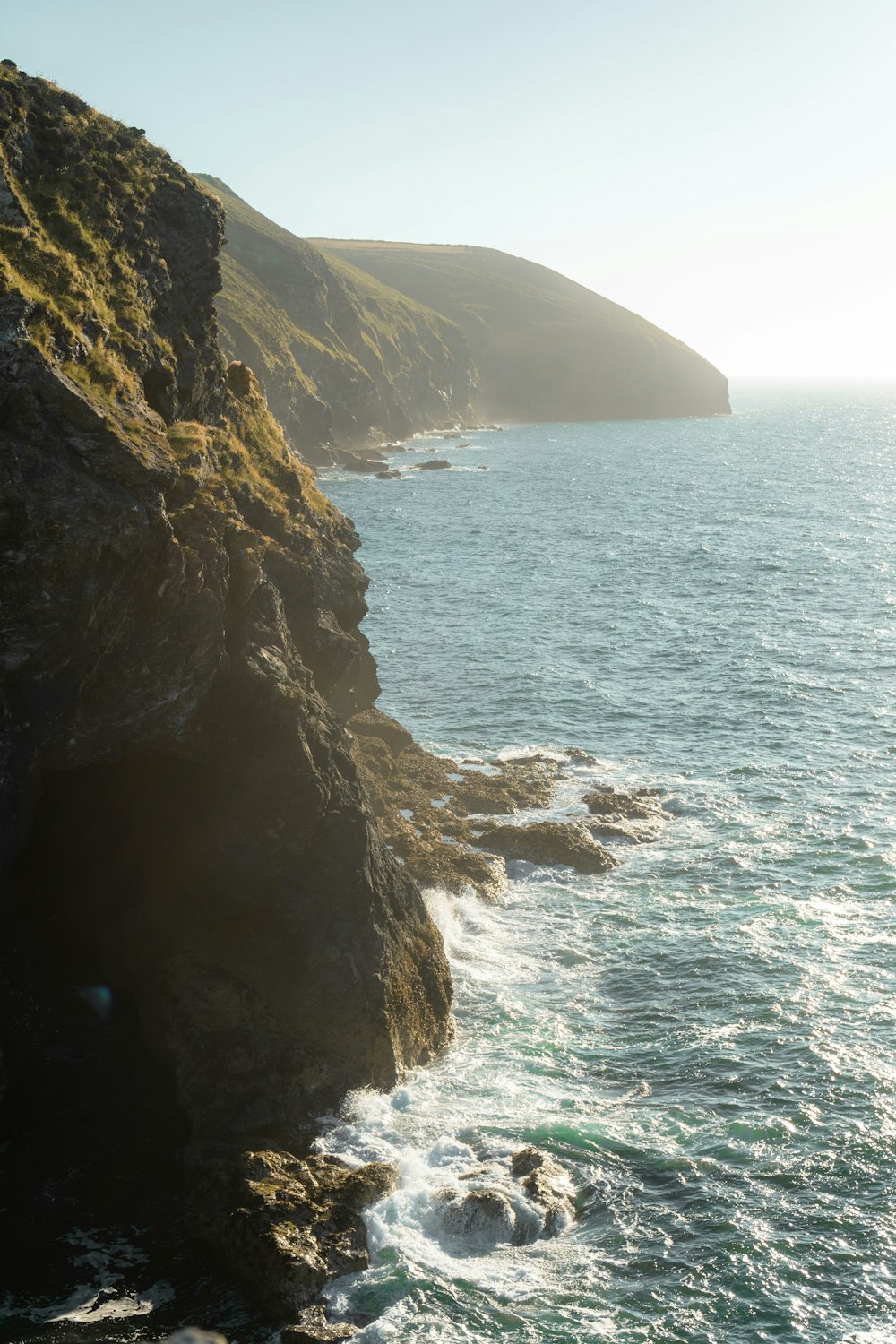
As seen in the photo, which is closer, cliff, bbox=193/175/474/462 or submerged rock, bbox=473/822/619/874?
submerged rock, bbox=473/822/619/874

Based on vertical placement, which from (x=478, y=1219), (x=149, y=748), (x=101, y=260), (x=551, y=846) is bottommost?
(x=478, y=1219)

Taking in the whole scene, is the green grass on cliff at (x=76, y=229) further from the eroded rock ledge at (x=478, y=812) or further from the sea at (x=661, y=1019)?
the eroded rock ledge at (x=478, y=812)

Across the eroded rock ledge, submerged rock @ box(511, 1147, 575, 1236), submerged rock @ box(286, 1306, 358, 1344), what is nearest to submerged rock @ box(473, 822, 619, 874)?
the eroded rock ledge

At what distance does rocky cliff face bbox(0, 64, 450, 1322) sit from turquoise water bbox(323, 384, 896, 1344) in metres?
3.01

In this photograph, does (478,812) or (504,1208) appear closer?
(504,1208)

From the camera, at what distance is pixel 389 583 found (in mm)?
88438

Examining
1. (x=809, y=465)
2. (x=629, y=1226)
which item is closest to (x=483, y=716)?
(x=629, y=1226)

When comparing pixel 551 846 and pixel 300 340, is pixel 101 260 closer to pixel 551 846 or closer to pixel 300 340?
pixel 551 846

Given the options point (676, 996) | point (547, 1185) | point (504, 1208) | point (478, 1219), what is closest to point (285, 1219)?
point (478, 1219)

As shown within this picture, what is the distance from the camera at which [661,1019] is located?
105ft

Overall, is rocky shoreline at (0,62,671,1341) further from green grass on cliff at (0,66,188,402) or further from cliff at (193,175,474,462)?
cliff at (193,175,474,462)

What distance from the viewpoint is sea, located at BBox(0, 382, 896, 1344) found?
70.7 ft

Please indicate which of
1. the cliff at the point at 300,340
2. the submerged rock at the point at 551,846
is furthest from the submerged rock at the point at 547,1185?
the cliff at the point at 300,340

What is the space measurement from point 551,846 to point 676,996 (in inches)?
403
